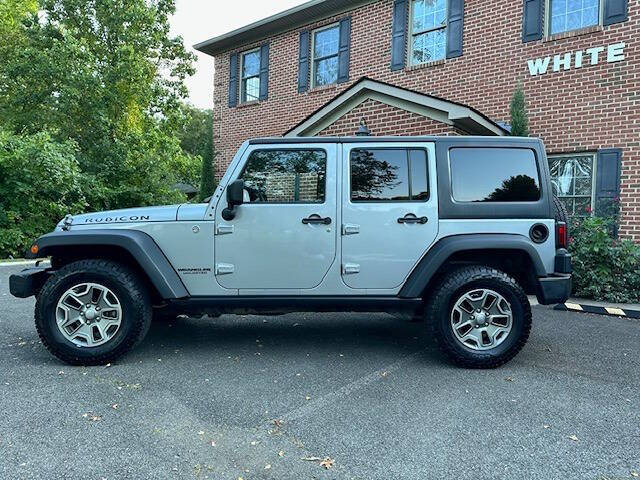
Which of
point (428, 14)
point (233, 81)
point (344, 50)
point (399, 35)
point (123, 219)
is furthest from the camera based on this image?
point (233, 81)

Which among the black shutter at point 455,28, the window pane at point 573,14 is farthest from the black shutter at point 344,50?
the window pane at point 573,14

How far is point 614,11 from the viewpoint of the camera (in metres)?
7.77

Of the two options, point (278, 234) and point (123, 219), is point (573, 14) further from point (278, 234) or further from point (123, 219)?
point (123, 219)

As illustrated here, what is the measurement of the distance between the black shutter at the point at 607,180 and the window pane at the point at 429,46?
12.4ft

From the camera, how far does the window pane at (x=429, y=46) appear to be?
9930 mm

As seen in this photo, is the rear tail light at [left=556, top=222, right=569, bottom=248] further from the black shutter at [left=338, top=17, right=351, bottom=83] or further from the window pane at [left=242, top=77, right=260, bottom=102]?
the window pane at [left=242, top=77, right=260, bottom=102]

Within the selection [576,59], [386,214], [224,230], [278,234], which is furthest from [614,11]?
[224,230]

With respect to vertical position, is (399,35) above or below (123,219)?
above

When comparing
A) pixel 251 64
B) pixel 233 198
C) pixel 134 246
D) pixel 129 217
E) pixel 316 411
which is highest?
pixel 251 64

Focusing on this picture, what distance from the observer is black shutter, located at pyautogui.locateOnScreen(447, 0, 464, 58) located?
950 cm

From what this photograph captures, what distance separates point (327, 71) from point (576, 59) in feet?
18.4

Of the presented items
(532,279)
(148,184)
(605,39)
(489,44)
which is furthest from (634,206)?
(148,184)

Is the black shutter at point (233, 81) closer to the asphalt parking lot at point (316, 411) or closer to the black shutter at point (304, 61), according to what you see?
the black shutter at point (304, 61)

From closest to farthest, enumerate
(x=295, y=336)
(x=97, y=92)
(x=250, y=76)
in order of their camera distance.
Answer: (x=295, y=336) → (x=250, y=76) → (x=97, y=92)
